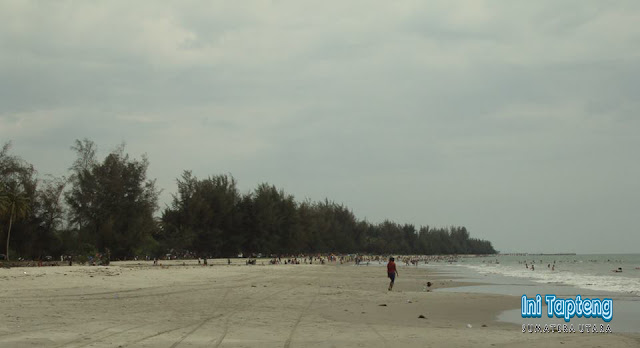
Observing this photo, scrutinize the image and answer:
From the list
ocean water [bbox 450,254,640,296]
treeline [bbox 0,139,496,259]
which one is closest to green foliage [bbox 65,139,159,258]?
treeline [bbox 0,139,496,259]

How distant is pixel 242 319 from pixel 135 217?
1859 inches

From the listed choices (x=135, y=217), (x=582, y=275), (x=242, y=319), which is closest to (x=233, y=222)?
(x=135, y=217)

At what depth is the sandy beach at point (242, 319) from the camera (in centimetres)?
1040

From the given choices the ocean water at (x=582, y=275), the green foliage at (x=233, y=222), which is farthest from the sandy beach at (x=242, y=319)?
the green foliage at (x=233, y=222)

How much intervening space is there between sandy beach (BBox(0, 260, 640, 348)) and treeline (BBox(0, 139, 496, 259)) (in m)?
29.3

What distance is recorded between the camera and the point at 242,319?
13531mm

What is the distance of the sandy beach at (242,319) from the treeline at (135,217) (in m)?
29.3

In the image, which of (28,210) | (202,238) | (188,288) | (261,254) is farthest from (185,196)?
(188,288)

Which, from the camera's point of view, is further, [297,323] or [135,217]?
[135,217]

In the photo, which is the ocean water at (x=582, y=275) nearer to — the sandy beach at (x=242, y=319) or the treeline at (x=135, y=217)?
the sandy beach at (x=242, y=319)

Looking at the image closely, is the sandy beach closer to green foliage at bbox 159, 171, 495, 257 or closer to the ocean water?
the ocean water

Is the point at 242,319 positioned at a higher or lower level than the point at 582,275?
higher

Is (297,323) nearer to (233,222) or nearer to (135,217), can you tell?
(135,217)

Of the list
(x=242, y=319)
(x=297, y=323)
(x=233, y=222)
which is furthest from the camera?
(x=233, y=222)
